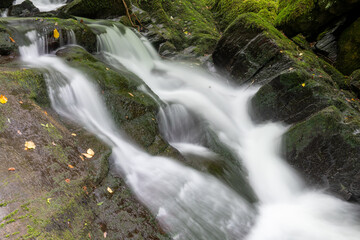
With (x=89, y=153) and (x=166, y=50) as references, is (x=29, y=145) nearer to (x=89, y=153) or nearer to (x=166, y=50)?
(x=89, y=153)

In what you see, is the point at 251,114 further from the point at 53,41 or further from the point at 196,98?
the point at 53,41

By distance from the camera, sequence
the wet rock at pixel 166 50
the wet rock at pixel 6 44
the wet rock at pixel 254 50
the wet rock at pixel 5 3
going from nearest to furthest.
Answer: the wet rock at pixel 6 44, the wet rock at pixel 254 50, the wet rock at pixel 5 3, the wet rock at pixel 166 50

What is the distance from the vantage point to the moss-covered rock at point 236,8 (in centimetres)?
1113

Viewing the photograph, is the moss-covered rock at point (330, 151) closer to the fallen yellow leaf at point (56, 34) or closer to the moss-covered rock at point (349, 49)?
the moss-covered rock at point (349, 49)

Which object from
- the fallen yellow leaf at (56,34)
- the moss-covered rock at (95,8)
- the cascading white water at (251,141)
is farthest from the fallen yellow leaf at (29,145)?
the moss-covered rock at (95,8)

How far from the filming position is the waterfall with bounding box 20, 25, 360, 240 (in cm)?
304

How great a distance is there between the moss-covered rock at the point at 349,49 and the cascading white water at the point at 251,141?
3072 mm

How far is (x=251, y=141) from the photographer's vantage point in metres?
5.55

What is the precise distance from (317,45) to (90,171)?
8.04m

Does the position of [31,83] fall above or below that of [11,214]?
below

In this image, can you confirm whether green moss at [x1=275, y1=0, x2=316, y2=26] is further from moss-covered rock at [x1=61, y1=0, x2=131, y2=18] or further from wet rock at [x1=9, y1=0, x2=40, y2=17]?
wet rock at [x1=9, y1=0, x2=40, y2=17]

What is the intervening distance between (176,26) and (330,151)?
31.0 ft

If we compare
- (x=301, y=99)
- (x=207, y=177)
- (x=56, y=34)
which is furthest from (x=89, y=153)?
(x=301, y=99)

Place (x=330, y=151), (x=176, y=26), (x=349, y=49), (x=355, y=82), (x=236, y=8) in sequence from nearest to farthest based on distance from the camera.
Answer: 1. (x=330, y=151)
2. (x=355, y=82)
3. (x=349, y=49)
4. (x=176, y=26)
5. (x=236, y=8)
